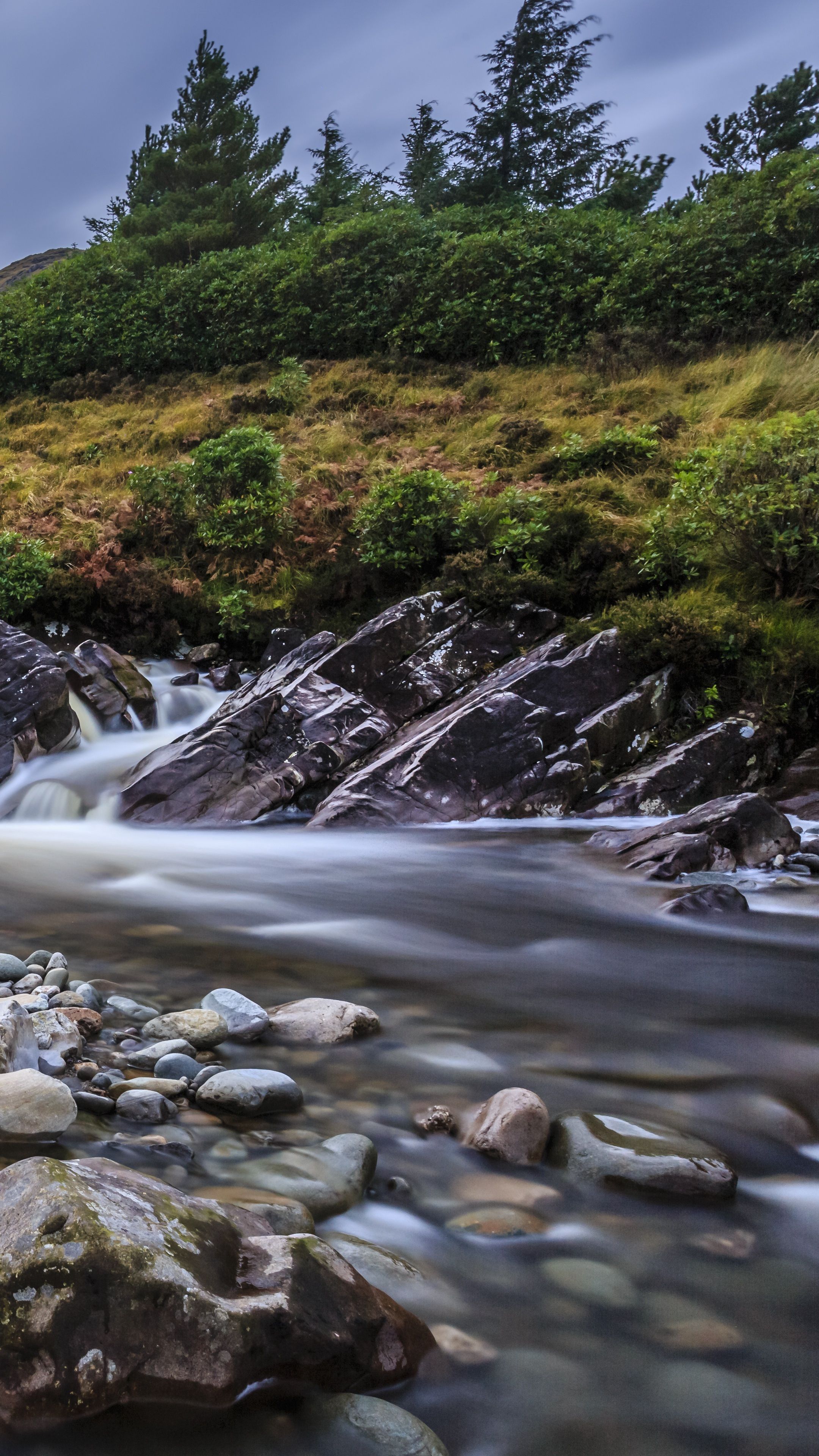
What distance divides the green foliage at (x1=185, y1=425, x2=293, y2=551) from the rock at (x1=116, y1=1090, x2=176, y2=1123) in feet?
40.1

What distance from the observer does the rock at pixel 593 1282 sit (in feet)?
6.31

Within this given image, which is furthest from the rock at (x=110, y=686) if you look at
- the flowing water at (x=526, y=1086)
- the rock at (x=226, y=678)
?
the flowing water at (x=526, y=1086)

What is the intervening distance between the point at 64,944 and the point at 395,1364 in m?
3.41

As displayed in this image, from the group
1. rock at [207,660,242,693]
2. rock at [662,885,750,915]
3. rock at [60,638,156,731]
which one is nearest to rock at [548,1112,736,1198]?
rock at [662,885,750,915]

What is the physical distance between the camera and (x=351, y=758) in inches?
344

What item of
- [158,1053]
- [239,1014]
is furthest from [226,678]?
[158,1053]

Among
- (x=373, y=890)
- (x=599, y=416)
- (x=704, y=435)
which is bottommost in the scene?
(x=373, y=890)

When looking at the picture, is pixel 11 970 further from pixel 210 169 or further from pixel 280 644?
pixel 210 169

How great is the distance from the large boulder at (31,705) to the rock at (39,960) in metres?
6.19

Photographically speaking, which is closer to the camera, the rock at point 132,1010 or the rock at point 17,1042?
the rock at point 17,1042

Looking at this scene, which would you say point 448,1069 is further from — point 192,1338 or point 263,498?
point 263,498

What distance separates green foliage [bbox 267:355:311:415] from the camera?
1939cm

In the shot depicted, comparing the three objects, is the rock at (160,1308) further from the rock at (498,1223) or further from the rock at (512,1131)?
the rock at (512,1131)

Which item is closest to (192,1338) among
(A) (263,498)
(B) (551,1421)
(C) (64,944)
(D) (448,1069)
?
(B) (551,1421)
